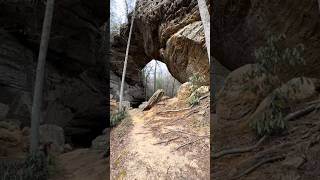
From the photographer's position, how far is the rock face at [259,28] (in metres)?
5.08

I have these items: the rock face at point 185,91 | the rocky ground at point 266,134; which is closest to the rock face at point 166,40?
the rock face at point 185,91

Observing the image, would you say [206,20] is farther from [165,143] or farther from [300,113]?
[300,113]

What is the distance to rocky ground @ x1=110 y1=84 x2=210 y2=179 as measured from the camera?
5293mm

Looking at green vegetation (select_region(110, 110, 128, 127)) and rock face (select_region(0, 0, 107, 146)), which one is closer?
rock face (select_region(0, 0, 107, 146))

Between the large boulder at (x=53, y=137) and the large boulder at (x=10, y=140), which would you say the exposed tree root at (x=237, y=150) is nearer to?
the large boulder at (x=53, y=137)

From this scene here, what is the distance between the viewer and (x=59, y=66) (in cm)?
578

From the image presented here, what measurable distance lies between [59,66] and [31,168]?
182 centimetres

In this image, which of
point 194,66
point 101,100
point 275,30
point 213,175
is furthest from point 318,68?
point 101,100

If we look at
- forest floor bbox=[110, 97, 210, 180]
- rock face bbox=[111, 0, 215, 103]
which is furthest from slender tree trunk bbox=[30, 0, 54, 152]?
rock face bbox=[111, 0, 215, 103]

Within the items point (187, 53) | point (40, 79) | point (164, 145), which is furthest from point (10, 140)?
point (187, 53)

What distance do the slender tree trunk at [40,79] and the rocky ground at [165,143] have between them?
54.3 inches

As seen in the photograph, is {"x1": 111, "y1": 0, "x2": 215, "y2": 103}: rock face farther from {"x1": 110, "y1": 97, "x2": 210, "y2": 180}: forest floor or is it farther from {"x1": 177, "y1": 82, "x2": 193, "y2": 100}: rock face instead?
{"x1": 110, "y1": 97, "x2": 210, "y2": 180}: forest floor

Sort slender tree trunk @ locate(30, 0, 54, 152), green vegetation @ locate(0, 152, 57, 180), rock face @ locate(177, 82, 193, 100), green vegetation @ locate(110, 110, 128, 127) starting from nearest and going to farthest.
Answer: green vegetation @ locate(0, 152, 57, 180), slender tree trunk @ locate(30, 0, 54, 152), green vegetation @ locate(110, 110, 128, 127), rock face @ locate(177, 82, 193, 100)

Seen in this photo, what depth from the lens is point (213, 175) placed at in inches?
191
